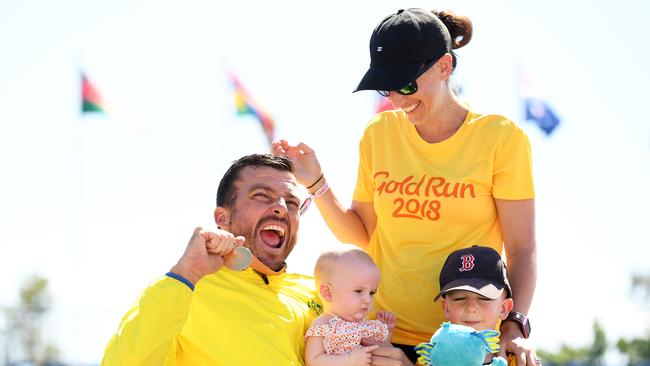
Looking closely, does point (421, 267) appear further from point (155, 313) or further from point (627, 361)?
point (627, 361)

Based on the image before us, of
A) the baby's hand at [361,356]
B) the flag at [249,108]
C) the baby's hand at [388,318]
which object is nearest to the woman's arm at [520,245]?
the baby's hand at [388,318]

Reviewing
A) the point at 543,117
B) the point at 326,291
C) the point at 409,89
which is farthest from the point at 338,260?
the point at 543,117

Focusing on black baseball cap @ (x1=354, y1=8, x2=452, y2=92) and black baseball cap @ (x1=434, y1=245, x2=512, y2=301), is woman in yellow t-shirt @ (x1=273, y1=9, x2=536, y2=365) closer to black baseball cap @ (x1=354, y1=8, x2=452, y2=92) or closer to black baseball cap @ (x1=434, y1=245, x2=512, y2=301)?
black baseball cap @ (x1=354, y1=8, x2=452, y2=92)

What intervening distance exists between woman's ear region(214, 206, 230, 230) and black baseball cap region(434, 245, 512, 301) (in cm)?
108

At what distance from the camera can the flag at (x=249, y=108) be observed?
20.4 m

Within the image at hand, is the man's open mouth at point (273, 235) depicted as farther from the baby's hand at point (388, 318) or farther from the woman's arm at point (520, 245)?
the woman's arm at point (520, 245)

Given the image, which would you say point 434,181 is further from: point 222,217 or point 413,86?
point 222,217

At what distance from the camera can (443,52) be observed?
525 cm

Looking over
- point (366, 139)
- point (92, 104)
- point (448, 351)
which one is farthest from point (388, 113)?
point (92, 104)

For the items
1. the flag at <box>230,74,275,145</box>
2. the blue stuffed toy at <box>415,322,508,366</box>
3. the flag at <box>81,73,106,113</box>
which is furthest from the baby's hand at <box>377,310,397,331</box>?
the flag at <box>81,73,106,113</box>

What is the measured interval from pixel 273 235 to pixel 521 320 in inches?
49.0

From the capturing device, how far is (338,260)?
511 centimetres

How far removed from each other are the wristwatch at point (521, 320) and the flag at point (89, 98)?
17145 mm

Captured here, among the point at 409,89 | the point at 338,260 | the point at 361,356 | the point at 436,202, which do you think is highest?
the point at 409,89
